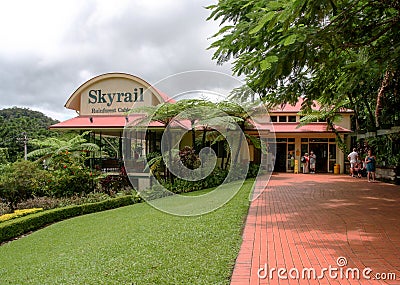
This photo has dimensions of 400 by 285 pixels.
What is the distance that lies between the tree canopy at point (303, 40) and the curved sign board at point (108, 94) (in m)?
13.4

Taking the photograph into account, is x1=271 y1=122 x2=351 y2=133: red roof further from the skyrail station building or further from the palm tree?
the palm tree

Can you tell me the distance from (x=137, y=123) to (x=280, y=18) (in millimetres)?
11103

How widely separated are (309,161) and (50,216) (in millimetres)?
16805

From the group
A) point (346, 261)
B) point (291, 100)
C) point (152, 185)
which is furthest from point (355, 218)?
point (152, 185)

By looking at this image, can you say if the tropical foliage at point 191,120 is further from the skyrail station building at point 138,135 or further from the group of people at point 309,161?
the group of people at point 309,161

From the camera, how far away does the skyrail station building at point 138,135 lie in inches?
754

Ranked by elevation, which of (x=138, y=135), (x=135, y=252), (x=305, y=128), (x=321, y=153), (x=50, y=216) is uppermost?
(x=305, y=128)

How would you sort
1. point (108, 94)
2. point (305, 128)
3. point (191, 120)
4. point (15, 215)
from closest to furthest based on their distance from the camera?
1. point (15, 215)
2. point (191, 120)
3. point (108, 94)
4. point (305, 128)

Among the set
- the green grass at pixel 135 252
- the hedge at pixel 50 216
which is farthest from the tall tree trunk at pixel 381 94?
the hedge at pixel 50 216

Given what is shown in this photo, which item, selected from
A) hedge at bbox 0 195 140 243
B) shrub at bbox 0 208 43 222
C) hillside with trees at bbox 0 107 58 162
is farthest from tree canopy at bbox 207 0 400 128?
hillside with trees at bbox 0 107 58 162

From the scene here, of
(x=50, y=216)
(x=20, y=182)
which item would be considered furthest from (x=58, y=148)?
(x=50, y=216)

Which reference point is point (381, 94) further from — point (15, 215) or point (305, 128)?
point (15, 215)

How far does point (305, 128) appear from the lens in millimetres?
24359

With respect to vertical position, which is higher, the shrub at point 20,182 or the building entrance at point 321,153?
the building entrance at point 321,153
